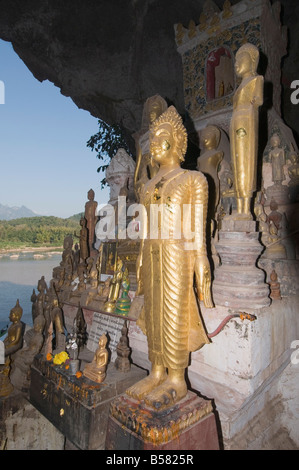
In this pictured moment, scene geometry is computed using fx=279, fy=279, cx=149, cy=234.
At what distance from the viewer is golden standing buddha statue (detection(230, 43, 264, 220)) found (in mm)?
3309

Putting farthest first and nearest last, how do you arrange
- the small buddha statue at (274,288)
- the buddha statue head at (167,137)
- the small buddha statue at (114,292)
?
1. the small buddha statue at (114,292)
2. the small buddha statue at (274,288)
3. the buddha statue head at (167,137)

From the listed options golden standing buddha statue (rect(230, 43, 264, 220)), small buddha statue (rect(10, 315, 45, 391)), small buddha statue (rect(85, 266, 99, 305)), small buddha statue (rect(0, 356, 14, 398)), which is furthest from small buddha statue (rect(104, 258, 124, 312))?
golden standing buddha statue (rect(230, 43, 264, 220))

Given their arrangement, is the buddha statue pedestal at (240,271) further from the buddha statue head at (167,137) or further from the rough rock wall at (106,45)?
the rough rock wall at (106,45)

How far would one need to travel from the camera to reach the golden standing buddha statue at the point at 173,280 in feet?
7.72

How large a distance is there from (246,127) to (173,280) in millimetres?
2140

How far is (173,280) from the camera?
7.73 ft

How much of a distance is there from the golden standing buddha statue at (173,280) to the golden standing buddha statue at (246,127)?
3.78ft

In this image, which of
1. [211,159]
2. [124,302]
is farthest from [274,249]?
[124,302]

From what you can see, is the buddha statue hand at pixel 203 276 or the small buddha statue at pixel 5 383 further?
the small buddha statue at pixel 5 383

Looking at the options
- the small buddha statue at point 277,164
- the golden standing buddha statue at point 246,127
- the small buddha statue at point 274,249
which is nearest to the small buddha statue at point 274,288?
the small buddha statue at point 274,249

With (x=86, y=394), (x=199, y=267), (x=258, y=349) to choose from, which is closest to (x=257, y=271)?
(x=258, y=349)

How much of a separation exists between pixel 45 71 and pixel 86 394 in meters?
16.6

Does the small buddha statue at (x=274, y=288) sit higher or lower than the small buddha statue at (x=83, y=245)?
lower
